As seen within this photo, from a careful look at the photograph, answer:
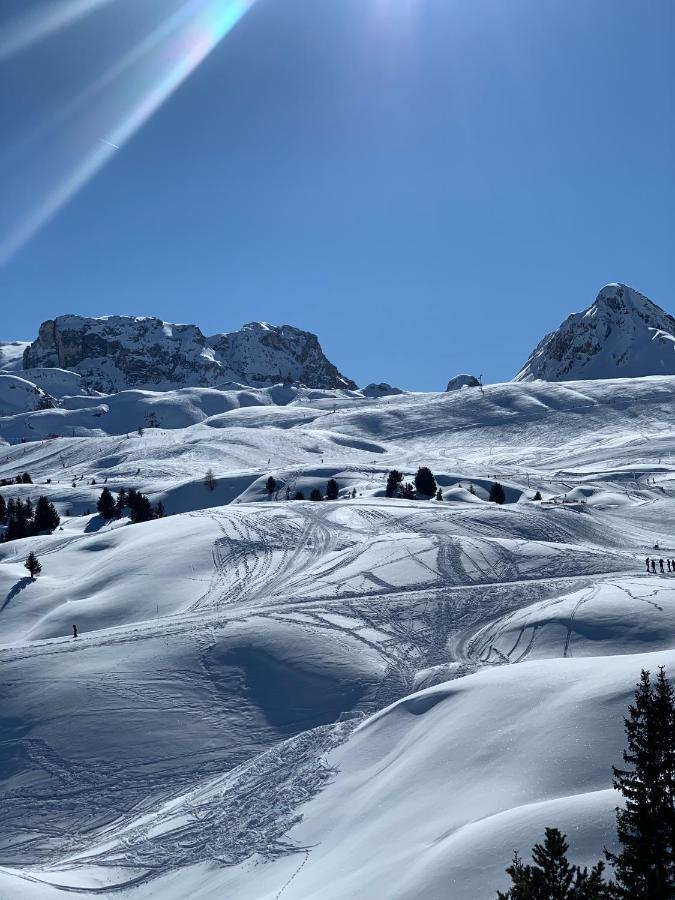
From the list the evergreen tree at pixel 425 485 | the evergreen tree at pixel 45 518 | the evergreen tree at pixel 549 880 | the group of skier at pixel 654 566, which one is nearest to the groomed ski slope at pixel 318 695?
the group of skier at pixel 654 566

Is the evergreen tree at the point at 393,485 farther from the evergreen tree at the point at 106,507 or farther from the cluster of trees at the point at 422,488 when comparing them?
the evergreen tree at the point at 106,507

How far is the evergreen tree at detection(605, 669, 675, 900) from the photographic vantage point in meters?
7.84

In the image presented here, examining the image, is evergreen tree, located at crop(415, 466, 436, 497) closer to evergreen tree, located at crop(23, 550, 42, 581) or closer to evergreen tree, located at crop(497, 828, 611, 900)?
evergreen tree, located at crop(23, 550, 42, 581)

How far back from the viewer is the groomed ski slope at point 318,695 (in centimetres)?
1498

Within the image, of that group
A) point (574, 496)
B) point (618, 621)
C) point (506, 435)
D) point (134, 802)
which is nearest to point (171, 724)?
point (134, 802)

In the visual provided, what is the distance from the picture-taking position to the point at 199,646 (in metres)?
30.0

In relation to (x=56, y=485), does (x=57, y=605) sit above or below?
below

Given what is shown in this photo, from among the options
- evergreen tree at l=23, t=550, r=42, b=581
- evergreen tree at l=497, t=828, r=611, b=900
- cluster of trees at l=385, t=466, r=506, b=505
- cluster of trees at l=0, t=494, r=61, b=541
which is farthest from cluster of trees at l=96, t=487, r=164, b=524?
evergreen tree at l=497, t=828, r=611, b=900

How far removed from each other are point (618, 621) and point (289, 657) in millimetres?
13415

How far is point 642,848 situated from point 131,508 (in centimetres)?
7858

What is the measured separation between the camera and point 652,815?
26.6ft

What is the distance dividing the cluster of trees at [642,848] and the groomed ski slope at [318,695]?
10.1 feet

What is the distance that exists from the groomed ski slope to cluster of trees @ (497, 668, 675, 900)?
3.09 m

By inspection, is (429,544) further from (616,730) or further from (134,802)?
(616,730)
